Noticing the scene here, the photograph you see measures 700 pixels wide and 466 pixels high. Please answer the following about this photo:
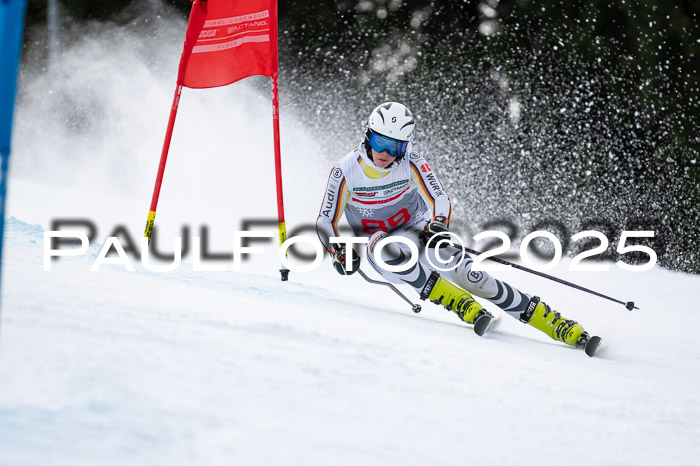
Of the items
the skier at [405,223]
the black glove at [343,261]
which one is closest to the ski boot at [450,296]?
the skier at [405,223]

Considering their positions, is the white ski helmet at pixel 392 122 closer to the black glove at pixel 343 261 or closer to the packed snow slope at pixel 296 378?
the black glove at pixel 343 261

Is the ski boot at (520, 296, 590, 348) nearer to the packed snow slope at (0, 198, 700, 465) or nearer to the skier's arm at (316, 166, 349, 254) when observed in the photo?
the packed snow slope at (0, 198, 700, 465)

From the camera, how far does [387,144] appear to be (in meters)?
4.14

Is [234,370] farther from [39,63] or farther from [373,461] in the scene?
[39,63]

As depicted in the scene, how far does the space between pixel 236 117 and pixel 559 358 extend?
9.70 metres

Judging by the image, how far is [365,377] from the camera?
7.48ft

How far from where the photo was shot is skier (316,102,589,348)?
404 centimetres

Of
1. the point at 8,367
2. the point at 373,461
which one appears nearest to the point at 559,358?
the point at 373,461

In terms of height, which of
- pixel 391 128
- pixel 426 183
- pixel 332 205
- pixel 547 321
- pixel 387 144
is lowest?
pixel 547 321

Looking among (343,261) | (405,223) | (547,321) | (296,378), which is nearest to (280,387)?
(296,378)

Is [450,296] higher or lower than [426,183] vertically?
lower

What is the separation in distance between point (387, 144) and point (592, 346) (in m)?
1.78

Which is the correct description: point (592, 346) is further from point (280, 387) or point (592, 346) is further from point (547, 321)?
point (280, 387)

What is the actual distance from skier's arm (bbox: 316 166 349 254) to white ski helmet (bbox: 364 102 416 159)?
1.14 feet
